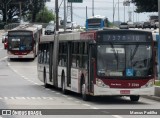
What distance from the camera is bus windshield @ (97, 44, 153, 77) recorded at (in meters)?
23.1

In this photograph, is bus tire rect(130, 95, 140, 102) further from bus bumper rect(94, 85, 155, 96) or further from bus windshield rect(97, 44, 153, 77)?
bus windshield rect(97, 44, 153, 77)

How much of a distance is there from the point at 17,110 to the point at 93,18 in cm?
6133

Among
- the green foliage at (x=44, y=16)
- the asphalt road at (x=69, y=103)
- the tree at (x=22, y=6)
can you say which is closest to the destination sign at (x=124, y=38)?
the asphalt road at (x=69, y=103)

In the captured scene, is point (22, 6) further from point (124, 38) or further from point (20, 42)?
Answer: point (124, 38)

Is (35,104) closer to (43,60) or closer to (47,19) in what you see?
(43,60)

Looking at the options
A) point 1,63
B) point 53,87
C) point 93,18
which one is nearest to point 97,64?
point 53,87

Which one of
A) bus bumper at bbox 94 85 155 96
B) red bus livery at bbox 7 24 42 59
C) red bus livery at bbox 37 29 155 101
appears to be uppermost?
red bus livery at bbox 37 29 155 101

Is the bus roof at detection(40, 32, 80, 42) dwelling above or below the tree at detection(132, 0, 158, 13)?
above

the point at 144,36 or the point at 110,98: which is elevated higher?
the point at 144,36

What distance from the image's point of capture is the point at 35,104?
22.8 meters

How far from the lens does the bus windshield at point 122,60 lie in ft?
75.8

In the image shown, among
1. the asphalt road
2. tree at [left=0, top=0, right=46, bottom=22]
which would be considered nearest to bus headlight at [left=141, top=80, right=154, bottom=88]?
the asphalt road

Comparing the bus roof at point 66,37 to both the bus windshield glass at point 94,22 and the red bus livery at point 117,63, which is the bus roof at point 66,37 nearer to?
the red bus livery at point 117,63

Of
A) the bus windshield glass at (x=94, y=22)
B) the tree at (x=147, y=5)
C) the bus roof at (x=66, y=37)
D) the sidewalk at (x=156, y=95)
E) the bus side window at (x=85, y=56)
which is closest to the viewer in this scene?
the bus side window at (x=85, y=56)
